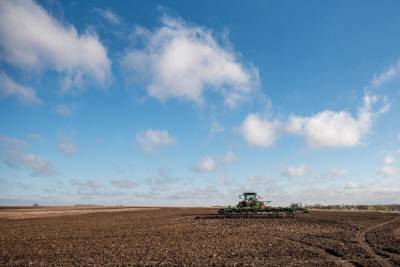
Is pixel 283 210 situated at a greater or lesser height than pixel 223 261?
greater

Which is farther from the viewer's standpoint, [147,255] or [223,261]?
[147,255]

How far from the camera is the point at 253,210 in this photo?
54.0 metres

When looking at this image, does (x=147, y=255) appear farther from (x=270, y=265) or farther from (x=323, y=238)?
(x=323, y=238)

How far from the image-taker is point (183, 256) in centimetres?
1919

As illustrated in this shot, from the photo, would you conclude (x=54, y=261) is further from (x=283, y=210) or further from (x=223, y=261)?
(x=283, y=210)

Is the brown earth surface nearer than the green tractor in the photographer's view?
Yes

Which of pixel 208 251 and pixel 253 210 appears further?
pixel 253 210

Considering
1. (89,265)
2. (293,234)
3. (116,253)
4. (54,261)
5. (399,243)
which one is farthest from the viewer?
(293,234)

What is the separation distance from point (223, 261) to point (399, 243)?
478 inches

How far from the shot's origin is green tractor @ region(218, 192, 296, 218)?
52.1 meters

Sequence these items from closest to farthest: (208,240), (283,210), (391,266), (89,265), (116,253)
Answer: (391,266)
(89,265)
(116,253)
(208,240)
(283,210)

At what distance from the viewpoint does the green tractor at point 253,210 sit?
2052 inches

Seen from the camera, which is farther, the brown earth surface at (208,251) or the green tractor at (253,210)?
the green tractor at (253,210)

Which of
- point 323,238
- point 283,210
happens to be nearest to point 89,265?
point 323,238
